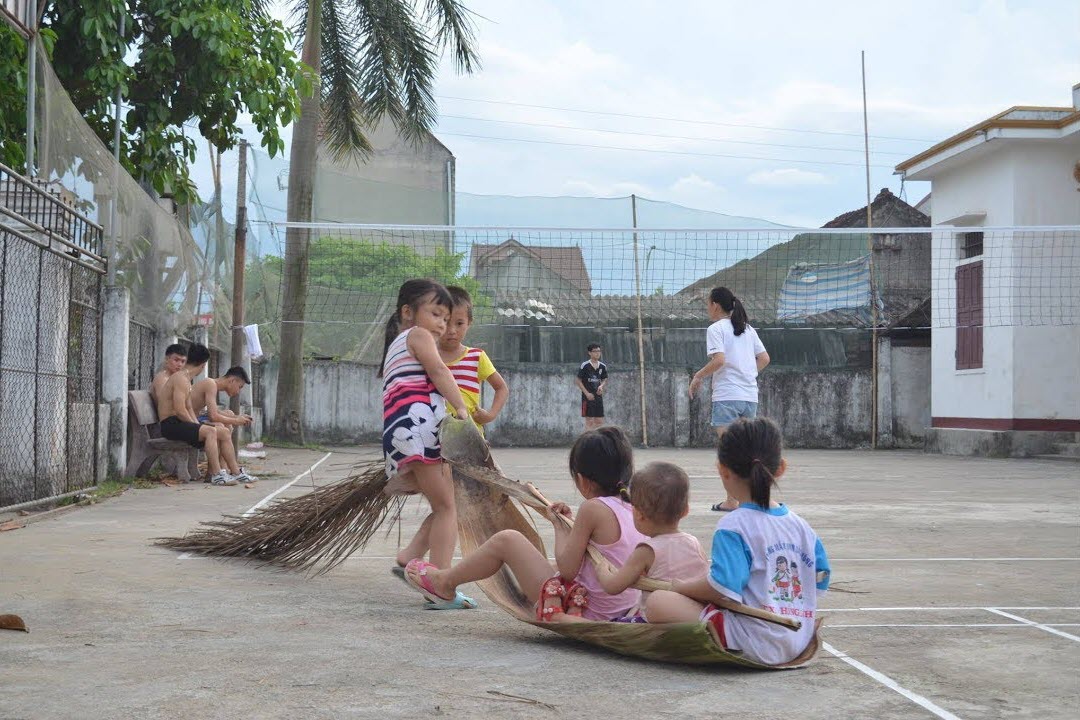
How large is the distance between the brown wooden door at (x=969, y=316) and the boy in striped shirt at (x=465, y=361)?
42.8 feet

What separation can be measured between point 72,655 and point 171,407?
737 cm

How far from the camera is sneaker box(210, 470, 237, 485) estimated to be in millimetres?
10578

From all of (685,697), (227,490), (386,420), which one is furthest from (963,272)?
(685,697)

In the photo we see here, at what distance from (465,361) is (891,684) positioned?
2928 millimetres

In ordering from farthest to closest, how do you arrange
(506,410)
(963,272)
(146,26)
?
(506,410), (963,272), (146,26)

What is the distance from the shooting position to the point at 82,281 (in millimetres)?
9156

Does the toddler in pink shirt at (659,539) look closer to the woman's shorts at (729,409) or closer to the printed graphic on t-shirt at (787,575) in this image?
the printed graphic on t-shirt at (787,575)

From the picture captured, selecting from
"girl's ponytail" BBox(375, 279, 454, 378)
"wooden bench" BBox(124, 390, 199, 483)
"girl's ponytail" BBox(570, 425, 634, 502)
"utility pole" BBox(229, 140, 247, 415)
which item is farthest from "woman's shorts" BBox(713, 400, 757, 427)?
"utility pole" BBox(229, 140, 247, 415)

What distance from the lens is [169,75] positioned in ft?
37.1

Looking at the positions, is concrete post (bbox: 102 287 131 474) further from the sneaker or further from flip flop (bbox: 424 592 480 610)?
flip flop (bbox: 424 592 480 610)

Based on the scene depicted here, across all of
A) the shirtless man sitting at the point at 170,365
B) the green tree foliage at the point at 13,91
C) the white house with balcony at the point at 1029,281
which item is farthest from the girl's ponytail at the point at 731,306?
the white house with balcony at the point at 1029,281

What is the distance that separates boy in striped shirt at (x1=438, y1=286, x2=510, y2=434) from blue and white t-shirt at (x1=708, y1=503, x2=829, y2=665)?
231 cm

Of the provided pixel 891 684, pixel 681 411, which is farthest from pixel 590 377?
pixel 891 684

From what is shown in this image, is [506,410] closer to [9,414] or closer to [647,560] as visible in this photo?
[9,414]
